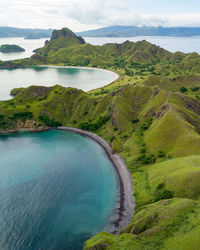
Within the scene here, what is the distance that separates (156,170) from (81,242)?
142 ft

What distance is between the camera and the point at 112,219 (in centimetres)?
7100

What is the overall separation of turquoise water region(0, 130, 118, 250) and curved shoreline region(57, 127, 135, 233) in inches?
108

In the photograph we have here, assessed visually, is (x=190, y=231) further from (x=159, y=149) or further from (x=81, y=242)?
(x=159, y=149)

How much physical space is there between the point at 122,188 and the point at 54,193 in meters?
29.5

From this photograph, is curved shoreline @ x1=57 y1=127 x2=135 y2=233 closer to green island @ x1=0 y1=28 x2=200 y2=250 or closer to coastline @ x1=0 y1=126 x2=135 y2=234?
coastline @ x1=0 y1=126 x2=135 y2=234

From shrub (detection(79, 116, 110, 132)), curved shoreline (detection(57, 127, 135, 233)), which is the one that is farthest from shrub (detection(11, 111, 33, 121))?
curved shoreline (detection(57, 127, 135, 233))

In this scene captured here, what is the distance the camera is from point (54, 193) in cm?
8312

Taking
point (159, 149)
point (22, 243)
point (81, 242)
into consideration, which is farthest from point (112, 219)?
point (159, 149)

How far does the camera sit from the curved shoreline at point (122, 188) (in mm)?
69294

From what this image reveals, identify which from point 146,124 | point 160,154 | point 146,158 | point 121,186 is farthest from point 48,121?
point 160,154

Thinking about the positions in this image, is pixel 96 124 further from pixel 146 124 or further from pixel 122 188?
pixel 122 188

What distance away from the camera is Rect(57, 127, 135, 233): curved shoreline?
227ft

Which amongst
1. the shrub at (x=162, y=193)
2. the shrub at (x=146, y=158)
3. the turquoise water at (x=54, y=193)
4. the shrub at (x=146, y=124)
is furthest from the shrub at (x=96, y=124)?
the shrub at (x=162, y=193)

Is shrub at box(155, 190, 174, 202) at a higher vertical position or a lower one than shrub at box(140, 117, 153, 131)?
lower
